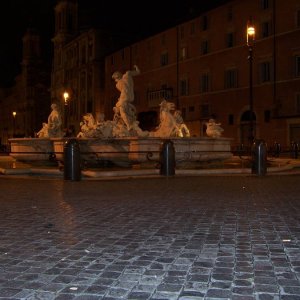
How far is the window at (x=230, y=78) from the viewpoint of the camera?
45594 millimetres

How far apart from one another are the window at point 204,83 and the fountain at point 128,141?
26.4 metres

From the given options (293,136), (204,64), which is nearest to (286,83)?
(293,136)

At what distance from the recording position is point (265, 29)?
4228 centimetres

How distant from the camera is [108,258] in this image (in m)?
5.31

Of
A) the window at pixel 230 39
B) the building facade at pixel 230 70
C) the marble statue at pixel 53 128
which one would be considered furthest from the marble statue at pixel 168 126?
the window at pixel 230 39

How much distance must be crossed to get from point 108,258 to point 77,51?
7251 cm

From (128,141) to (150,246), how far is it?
14.0 m

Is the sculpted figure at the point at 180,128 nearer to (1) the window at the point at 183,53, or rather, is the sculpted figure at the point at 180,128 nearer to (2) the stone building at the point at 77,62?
(1) the window at the point at 183,53

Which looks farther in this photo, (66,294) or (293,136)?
(293,136)

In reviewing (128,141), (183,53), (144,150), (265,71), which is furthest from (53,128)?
(183,53)

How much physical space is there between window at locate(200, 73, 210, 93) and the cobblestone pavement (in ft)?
127

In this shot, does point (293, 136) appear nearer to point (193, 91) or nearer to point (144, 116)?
point (193, 91)

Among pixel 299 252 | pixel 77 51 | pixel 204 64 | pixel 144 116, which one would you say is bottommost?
pixel 299 252

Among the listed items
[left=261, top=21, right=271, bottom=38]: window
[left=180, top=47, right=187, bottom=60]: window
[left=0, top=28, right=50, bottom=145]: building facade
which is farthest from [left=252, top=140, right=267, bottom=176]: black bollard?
[left=0, top=28, right=50, bottom=145]: building facade
